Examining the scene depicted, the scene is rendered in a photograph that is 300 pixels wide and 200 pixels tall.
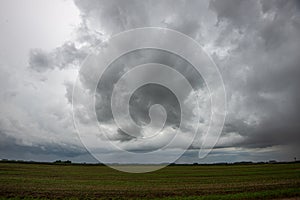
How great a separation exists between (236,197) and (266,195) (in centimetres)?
358

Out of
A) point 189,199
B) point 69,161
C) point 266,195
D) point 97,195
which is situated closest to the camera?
point 189,199

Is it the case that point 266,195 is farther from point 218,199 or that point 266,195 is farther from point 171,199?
point 171,199

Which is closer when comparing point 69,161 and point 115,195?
point 115,195

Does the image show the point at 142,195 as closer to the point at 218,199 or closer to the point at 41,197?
the point at 218,199

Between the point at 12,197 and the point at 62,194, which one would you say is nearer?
the point at 12,197

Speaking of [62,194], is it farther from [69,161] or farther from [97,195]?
[69,161]

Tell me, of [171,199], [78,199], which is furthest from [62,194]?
[171,199]

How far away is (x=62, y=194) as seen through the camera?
89.7 feet

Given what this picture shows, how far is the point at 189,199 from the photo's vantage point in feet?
74.5

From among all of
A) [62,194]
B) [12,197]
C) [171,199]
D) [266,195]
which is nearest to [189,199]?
[171,199]

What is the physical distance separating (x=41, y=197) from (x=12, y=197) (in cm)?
290

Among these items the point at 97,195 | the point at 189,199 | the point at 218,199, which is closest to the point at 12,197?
the point at 97,195

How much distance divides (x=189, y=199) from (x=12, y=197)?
62.6 feet

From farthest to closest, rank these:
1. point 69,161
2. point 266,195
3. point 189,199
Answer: point 69,161 < point 266,195 < point 189,199
